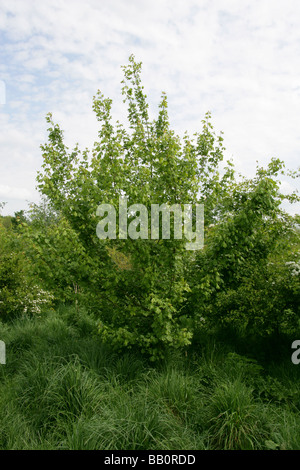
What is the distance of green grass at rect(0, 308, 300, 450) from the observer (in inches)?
119

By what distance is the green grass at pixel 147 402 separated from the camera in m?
3.02

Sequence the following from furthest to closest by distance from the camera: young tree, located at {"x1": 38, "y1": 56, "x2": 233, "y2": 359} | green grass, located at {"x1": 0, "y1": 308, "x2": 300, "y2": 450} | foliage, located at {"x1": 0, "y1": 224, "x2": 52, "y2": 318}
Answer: foliage, located at {"x1": 0, "y1": 224, "x2": 52, "y2": 318} → young tree, located at {"x1": 38, "y1": 56, "x2": 233, "y2": 359} → green grass, located at {"x1": 0, "y1": 308, "x2": 300, "y2": 450}

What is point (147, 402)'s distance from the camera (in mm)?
3592

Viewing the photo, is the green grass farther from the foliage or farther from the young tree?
the foliage

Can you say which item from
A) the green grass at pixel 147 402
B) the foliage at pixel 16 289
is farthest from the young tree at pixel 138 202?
the foliage at pixel 16 289

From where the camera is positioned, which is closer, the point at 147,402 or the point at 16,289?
the point at 147,402

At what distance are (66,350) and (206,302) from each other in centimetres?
211

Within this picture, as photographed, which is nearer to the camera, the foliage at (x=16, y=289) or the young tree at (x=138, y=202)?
the young tree at (x=138, y=202)

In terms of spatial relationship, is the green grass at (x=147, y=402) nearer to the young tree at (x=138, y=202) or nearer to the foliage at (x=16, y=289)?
the young tree at (x=138, y=202)

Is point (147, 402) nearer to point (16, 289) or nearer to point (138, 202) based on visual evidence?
point (138, 202)

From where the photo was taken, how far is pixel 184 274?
15.9 ft

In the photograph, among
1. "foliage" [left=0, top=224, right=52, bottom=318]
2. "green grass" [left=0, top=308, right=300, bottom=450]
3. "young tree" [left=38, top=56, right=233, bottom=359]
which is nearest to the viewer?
"green grass" [left=0, top=308, right=300, bottom=450]

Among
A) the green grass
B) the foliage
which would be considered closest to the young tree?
the green grass

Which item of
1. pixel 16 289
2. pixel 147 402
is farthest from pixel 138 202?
pixel 16 289
